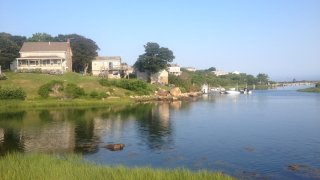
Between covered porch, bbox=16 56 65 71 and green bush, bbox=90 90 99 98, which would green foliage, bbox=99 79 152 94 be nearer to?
green bush, bbox=90 90 99 98

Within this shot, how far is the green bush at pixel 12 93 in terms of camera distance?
7619 cm

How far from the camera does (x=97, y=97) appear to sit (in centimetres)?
8638

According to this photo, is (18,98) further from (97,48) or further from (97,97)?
(97,48)

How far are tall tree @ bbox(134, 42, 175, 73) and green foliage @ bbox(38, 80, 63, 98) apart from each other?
36.6m

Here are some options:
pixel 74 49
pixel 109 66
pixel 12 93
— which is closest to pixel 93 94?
pixel 12 93

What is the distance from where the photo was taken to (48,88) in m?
83.5

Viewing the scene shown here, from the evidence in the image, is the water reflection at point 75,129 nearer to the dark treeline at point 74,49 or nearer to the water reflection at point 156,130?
the water reflection at point 156,130

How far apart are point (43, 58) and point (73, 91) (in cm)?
2067

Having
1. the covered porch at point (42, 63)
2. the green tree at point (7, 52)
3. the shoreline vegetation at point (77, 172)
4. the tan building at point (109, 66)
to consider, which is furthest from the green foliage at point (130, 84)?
the shoreline vegetation at point (77, 172)

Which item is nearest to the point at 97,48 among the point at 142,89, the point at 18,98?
the point at 142,89

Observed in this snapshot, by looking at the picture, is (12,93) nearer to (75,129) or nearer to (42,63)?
(42,63)

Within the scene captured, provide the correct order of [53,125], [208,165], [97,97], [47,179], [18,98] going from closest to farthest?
1. [47,179]
2. [208,165]
3. [53,125]
4. [18,98]
5. [97,97]

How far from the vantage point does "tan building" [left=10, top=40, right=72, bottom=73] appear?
10044 cm

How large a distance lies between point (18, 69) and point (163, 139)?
67831 millimetres
